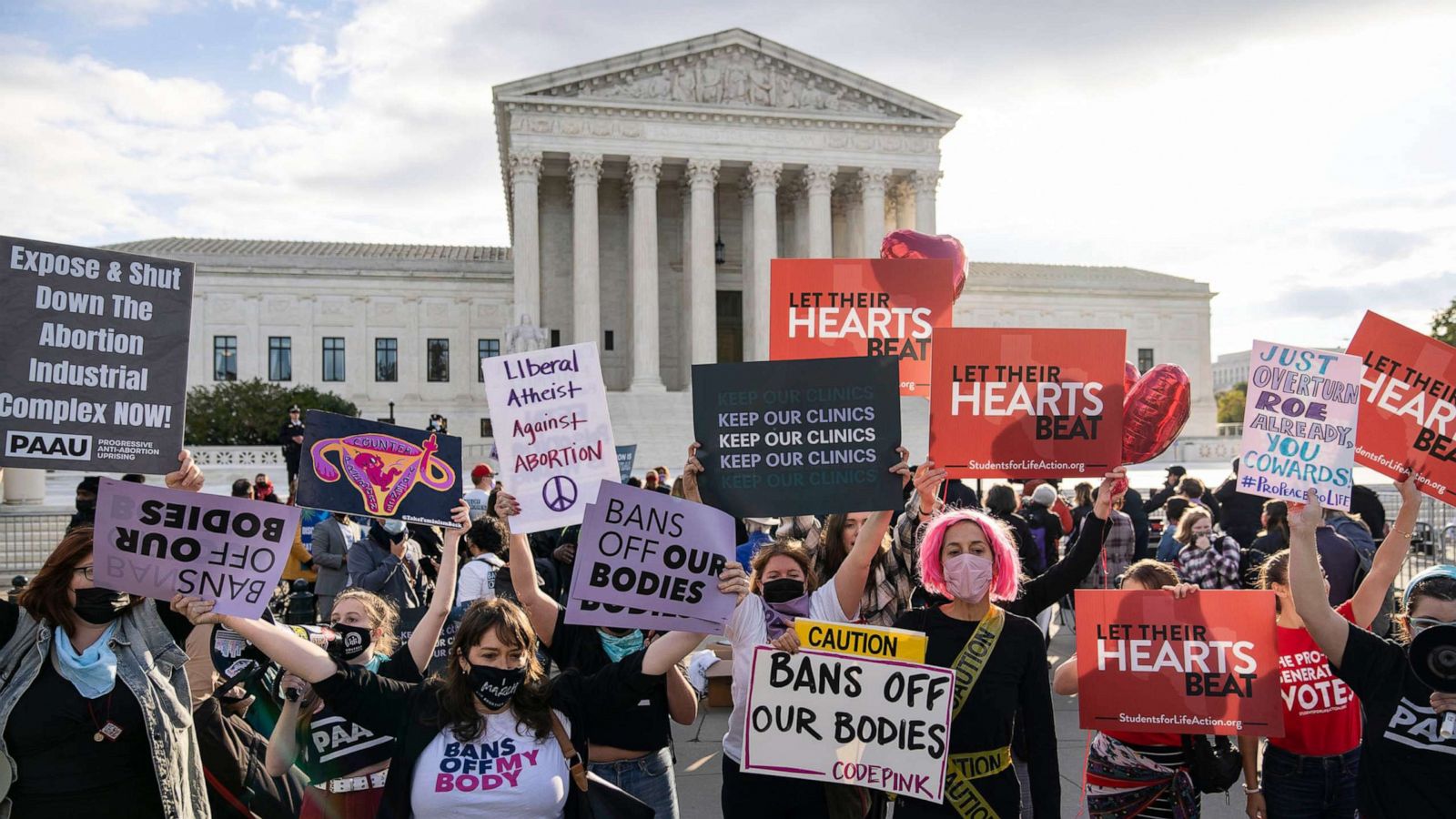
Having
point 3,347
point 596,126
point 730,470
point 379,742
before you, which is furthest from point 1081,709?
point 596,126

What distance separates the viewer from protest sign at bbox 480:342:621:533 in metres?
5.08

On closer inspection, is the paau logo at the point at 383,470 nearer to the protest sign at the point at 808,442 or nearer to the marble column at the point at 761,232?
the protest sign at the point at 808,442

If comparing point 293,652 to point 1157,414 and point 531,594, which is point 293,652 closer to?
point 531,594

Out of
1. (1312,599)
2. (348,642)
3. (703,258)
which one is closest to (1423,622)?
(1312,599)

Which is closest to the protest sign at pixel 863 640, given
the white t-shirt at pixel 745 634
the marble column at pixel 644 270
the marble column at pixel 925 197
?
the white t-shirt at pixel 745 634

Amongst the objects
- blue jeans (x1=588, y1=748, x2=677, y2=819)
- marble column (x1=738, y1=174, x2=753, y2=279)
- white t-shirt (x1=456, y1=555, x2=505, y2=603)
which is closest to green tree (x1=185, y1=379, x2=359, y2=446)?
marble column (x1=738, y1=174, x2=753, y2=279)

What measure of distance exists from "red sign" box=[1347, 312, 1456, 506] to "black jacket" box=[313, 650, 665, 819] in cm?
352

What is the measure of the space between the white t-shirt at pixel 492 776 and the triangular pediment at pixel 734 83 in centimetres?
4439

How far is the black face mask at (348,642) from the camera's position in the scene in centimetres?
438

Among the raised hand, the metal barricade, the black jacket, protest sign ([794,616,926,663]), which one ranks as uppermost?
the raised hand

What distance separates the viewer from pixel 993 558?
400cm

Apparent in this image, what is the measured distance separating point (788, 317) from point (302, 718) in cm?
370

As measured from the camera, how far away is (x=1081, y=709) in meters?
4.46

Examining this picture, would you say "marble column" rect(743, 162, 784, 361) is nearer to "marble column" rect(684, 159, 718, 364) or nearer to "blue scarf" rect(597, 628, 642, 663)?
"marble column" rect(684, 159, 718, 364)
